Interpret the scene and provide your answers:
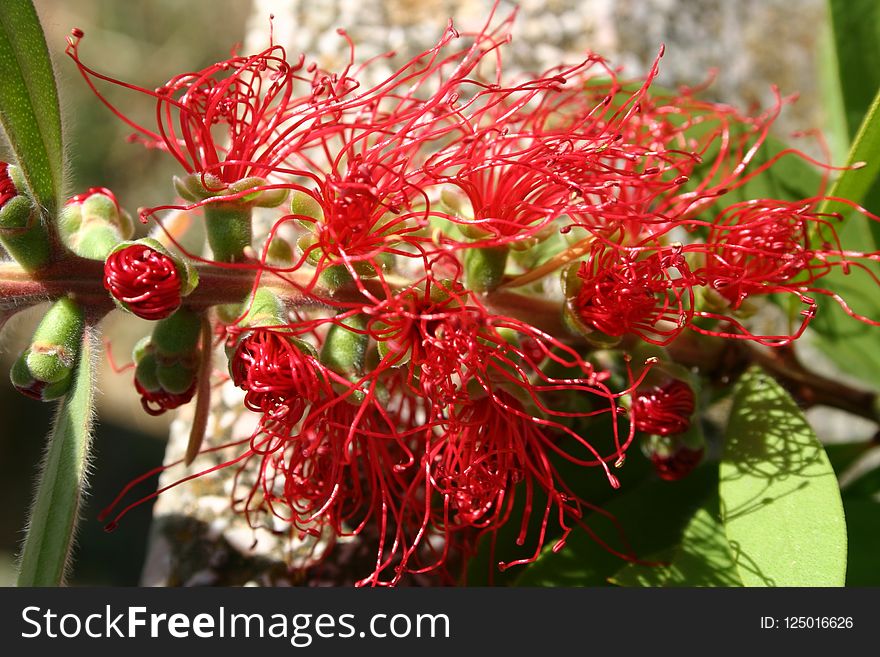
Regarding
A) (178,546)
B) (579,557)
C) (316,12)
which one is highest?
(316,12)

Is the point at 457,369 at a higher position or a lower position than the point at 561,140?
lower

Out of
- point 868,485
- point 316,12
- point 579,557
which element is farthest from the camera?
point 316,12

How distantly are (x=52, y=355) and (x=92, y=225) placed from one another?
0.12m

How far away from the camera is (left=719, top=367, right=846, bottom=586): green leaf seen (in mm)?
670

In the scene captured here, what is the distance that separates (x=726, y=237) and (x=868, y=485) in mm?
454

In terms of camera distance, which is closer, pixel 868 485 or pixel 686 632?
pixel 686 632

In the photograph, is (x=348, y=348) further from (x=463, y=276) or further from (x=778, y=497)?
(x=778, y=497)

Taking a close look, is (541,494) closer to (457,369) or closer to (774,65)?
(457,369)

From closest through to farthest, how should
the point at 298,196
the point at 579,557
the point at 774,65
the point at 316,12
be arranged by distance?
1. the point at 298,196
2. the point at 579,557
3. the point at 316,12
4. the point at 774,65

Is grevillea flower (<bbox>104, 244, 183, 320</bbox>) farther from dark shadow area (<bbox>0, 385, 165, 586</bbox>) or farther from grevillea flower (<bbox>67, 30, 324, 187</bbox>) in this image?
dark shadow area (<bbox>0, 385, 165, 586</bbox>)

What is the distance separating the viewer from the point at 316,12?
1340 mm

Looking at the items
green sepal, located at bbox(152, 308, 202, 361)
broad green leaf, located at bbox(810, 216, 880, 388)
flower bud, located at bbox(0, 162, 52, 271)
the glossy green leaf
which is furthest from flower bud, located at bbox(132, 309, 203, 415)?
broad green leaf, located at bbox(810, 216, 880, 388)

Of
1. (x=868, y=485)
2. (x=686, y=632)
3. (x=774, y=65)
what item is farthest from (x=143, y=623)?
(x=774, y=65)

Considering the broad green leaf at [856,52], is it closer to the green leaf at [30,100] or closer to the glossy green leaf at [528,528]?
the glossy green leaf at [528,528]
